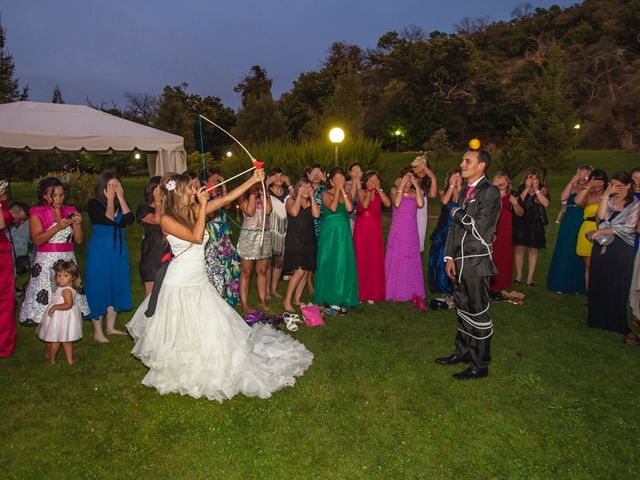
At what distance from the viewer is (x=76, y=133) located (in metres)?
11.4

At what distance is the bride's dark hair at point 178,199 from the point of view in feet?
14.1

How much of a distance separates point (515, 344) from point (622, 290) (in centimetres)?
167

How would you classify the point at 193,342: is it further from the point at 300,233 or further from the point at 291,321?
the point at 300,233

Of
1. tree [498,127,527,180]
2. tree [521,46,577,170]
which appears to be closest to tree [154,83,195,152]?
tree [498,127,527,180]

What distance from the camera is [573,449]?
3.89m

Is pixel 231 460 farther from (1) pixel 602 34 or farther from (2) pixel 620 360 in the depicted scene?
(1) pixel 602 34

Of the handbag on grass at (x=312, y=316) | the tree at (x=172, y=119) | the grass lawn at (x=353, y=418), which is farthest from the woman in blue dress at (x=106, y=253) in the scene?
the tree at (x=172, y=119)

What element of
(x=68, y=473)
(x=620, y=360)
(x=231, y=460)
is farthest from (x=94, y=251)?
(x=620, y=360)

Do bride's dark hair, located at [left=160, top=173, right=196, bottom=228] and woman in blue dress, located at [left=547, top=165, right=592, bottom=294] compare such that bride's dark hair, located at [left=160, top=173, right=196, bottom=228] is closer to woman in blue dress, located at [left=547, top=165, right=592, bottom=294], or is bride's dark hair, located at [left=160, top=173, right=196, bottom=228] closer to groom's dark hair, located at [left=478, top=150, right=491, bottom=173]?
groom's dark hair, located at [left=478, top=150, right=491, bottom=173]

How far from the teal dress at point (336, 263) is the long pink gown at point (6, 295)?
394 cm

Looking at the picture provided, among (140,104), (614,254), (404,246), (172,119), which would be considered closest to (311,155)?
(404,246)

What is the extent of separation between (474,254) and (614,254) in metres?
2.71

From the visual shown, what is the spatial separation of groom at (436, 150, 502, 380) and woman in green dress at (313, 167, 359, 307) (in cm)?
225

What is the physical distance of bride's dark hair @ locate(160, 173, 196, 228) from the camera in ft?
14.1
